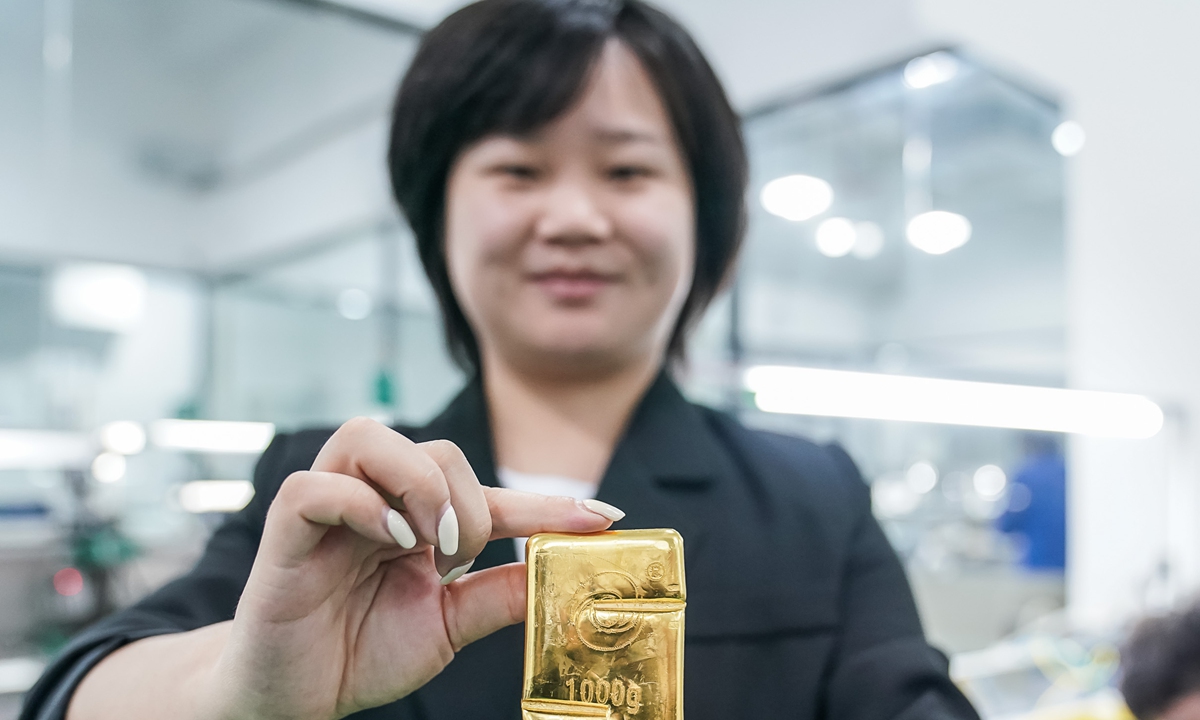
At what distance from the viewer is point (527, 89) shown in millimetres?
726

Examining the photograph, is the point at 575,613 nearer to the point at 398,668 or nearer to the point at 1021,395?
the point at 398,668

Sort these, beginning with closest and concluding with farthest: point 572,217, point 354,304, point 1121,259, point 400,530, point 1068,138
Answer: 1. point 400,530
2. point 572,217
3. point 354,304
4. point 1121,259
5. point 1068,138

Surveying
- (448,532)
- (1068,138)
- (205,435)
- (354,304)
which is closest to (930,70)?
(1068,138)

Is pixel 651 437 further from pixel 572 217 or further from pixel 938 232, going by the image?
pixel 938 232

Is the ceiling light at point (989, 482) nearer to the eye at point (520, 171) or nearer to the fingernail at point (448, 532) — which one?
the eye at point (520, 171)

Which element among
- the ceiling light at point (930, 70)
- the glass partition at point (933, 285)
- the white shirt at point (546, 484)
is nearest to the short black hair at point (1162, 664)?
the white shirt at point (546, 484)

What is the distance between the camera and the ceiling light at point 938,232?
328 centimetres

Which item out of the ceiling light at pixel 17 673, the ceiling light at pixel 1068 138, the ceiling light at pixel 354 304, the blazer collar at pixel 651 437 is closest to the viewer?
the blazer collar at pixel 651 437

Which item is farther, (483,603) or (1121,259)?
(1121,259)

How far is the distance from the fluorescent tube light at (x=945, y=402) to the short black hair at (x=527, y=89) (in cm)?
73

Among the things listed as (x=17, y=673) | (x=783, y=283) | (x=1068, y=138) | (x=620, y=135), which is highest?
(x=1068, y=138)

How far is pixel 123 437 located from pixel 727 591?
159 cm

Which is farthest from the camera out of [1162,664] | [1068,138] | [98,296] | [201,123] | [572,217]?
[1068,138]

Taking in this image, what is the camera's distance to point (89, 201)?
1.87m
